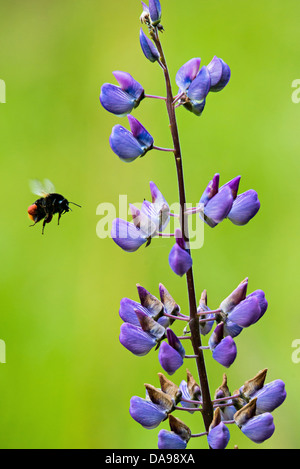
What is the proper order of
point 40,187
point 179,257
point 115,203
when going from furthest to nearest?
point 115,203
point 40,187
point 179,257

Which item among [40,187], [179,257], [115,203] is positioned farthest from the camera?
[115,203]

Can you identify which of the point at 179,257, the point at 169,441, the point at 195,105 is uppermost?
the point at 195,105

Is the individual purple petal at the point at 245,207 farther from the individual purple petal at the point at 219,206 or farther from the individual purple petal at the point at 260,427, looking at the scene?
the individual purple petal at the point at 260,427

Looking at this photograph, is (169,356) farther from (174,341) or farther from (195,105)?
(195,105)

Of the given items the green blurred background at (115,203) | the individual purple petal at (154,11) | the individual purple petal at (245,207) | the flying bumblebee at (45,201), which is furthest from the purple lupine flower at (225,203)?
the green blurred background at (115,203)

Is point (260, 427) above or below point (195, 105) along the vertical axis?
below

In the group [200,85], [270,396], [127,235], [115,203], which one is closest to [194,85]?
[200,85]

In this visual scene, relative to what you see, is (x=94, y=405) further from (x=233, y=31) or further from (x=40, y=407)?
(x=233, y=31)
